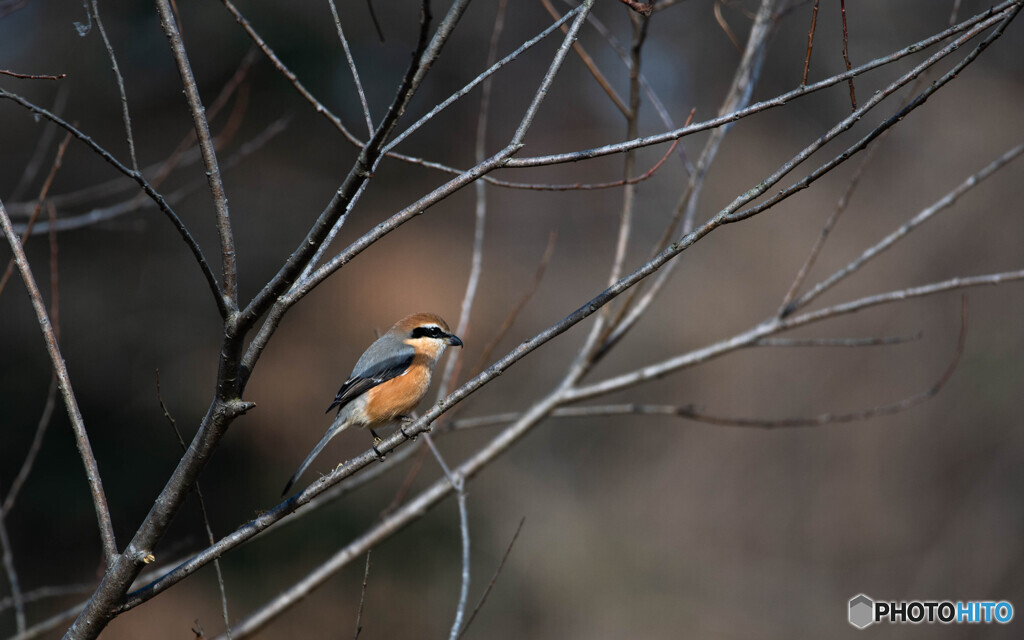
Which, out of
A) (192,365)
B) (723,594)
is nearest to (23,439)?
(192,365)

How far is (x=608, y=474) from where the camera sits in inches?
453

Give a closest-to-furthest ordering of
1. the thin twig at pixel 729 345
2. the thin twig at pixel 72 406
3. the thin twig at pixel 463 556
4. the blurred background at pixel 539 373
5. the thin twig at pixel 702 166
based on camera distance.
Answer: the thin twig at pixel 72 406 → the thin twig at pixel 463 556 → the thin twig at pixel 729 345 → the thin twig at pixel 702 166 → the blurred background at pixel 539 373

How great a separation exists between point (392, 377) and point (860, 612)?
7427 mm

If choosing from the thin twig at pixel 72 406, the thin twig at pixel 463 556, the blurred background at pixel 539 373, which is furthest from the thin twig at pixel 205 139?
the blurred background at pixel 539 373

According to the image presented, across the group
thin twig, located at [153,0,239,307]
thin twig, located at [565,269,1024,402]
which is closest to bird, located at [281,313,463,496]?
thin twig, located at [565,269,1024,402]

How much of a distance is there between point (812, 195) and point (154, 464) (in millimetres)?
11163

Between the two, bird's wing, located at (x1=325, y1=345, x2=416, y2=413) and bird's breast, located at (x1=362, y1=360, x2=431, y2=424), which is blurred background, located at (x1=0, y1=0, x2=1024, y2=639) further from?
bird's breast, located at (x1=362, y1=360, x2=431, y2=424)

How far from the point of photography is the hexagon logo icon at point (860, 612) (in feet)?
27.0

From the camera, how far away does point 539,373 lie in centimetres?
1273

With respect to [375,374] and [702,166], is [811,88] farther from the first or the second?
[375,374]

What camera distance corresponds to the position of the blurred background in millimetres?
8125

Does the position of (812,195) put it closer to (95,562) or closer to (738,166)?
(738,166)

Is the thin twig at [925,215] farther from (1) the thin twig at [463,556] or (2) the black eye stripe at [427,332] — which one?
(2) the black eye stripe at [427,332]

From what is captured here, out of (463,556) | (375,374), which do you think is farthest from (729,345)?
(375,374)
